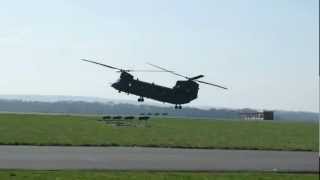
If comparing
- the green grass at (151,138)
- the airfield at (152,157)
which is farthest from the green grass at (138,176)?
the green grass at (151,138)

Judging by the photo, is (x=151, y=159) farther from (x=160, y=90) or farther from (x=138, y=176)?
(x=160, y=90)

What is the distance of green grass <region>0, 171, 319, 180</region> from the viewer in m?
15.0

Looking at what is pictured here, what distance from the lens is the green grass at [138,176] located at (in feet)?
49.3

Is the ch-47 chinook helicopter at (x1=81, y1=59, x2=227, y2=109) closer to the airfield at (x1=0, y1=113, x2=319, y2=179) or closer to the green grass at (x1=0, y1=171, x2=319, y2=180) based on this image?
the airfield at (x1=0, y1=113, x2=319, y2=179)

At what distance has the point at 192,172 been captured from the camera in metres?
17.4

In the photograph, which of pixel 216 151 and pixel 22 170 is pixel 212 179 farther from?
pixel 216 151

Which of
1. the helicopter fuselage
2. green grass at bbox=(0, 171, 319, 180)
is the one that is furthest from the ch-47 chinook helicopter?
green grass at bbox=(0, 171, 319, 180)

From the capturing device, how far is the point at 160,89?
120 ft

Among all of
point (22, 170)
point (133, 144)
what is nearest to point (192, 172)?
point (22, 170)

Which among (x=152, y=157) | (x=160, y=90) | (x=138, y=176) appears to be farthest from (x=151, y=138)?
(x=138, y=176)

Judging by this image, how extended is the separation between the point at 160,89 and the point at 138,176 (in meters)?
20.9

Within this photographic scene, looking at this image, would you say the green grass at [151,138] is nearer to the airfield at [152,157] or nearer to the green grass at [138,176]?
the airfield at [152,157]

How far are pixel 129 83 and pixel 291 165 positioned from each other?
14963 millimetres

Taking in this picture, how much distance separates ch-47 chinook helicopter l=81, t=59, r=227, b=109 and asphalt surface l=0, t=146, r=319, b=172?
8.42m
